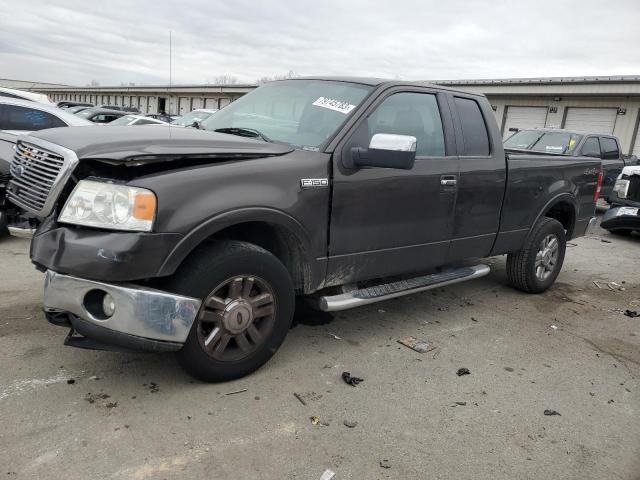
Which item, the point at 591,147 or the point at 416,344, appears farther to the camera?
the point at 591,147

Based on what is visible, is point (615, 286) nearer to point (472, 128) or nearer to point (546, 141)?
point (472, 128)

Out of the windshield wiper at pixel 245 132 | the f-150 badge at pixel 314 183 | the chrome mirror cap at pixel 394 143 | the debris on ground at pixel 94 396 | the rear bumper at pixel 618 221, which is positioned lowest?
the debris on ground at pixel 94 396

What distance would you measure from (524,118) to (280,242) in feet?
77.0

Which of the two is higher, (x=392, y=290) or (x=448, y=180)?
(x=448, y=180)

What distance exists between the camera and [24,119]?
7.79 meters

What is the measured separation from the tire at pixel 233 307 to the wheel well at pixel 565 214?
3783 millimetres

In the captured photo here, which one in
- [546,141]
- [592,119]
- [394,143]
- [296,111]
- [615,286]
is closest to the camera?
[394,143]

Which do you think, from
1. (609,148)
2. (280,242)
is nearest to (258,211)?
(280,242)

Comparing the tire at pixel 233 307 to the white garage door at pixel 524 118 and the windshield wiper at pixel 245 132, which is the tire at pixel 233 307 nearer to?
the windshield wiper at pixel 245 132

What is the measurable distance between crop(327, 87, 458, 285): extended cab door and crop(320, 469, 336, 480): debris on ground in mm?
1430

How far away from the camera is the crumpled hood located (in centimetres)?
279

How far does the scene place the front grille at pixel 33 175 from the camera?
2914 mm

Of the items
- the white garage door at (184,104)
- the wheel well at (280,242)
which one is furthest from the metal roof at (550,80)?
the white garage door at (184,104)

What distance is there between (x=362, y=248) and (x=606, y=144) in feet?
37.5
